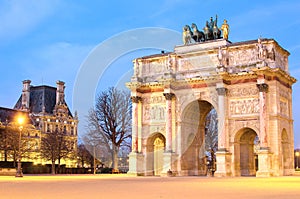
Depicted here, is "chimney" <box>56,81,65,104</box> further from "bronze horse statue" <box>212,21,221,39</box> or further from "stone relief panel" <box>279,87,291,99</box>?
"stone relief panel" <box>279,87,291,99</box>

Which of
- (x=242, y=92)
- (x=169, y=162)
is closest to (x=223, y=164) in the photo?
(x=169, y=162)

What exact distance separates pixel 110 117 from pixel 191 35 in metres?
13.5

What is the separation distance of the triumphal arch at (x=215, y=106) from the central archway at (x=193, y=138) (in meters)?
0.08

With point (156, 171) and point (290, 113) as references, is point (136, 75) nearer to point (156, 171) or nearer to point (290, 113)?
point (156, 171)

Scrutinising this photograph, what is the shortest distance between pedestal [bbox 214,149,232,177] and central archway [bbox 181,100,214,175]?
3911 mm

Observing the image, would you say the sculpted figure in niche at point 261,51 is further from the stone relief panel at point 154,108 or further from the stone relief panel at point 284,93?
the stone relief panel at point 154,108

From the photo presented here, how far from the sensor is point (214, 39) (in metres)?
37.4

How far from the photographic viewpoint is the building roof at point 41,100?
9019 centimetres

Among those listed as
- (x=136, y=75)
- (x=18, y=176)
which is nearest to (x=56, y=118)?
(x=136, y=75)

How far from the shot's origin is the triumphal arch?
33.4 meters

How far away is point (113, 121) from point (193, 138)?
10932mm

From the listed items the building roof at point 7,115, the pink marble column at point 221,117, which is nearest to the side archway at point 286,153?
the pink marble column at point 221,117

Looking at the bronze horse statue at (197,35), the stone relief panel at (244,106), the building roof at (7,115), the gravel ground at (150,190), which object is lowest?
the gravel ground at (150,190)

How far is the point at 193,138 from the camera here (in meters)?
38.6
